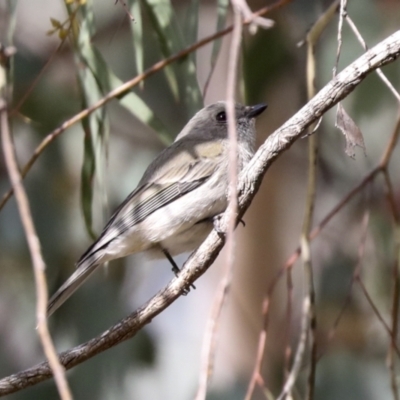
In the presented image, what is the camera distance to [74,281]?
218 centimetres

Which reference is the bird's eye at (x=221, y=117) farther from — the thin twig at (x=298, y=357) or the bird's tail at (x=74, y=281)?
the thin twig at (x=298, y=357)

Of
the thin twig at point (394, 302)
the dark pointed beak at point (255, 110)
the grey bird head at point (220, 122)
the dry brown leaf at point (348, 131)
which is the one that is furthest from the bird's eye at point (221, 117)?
the dry brown leaf at point (348, 131)

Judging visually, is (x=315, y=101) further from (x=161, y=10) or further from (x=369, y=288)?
(x=369, y=288)

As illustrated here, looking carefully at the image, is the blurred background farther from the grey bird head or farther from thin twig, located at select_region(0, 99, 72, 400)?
thin twig, located at select_region(0, 99, 72, 400)

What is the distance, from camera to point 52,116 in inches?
130

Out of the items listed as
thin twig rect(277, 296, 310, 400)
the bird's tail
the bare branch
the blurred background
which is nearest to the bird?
the bird's tail

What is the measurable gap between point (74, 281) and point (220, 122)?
0.90m

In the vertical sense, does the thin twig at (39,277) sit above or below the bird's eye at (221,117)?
below

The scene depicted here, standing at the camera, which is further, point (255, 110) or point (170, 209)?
point (255, 110)

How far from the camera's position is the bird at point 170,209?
2.21 meters

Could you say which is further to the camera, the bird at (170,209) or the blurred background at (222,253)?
the blurred background at (222,253)

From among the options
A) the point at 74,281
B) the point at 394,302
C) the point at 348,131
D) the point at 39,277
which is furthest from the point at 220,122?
the point at 39,277

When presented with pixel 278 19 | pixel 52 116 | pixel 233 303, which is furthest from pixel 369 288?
pixel 52 116

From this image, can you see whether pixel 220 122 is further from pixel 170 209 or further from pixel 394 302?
pixel 394 302
